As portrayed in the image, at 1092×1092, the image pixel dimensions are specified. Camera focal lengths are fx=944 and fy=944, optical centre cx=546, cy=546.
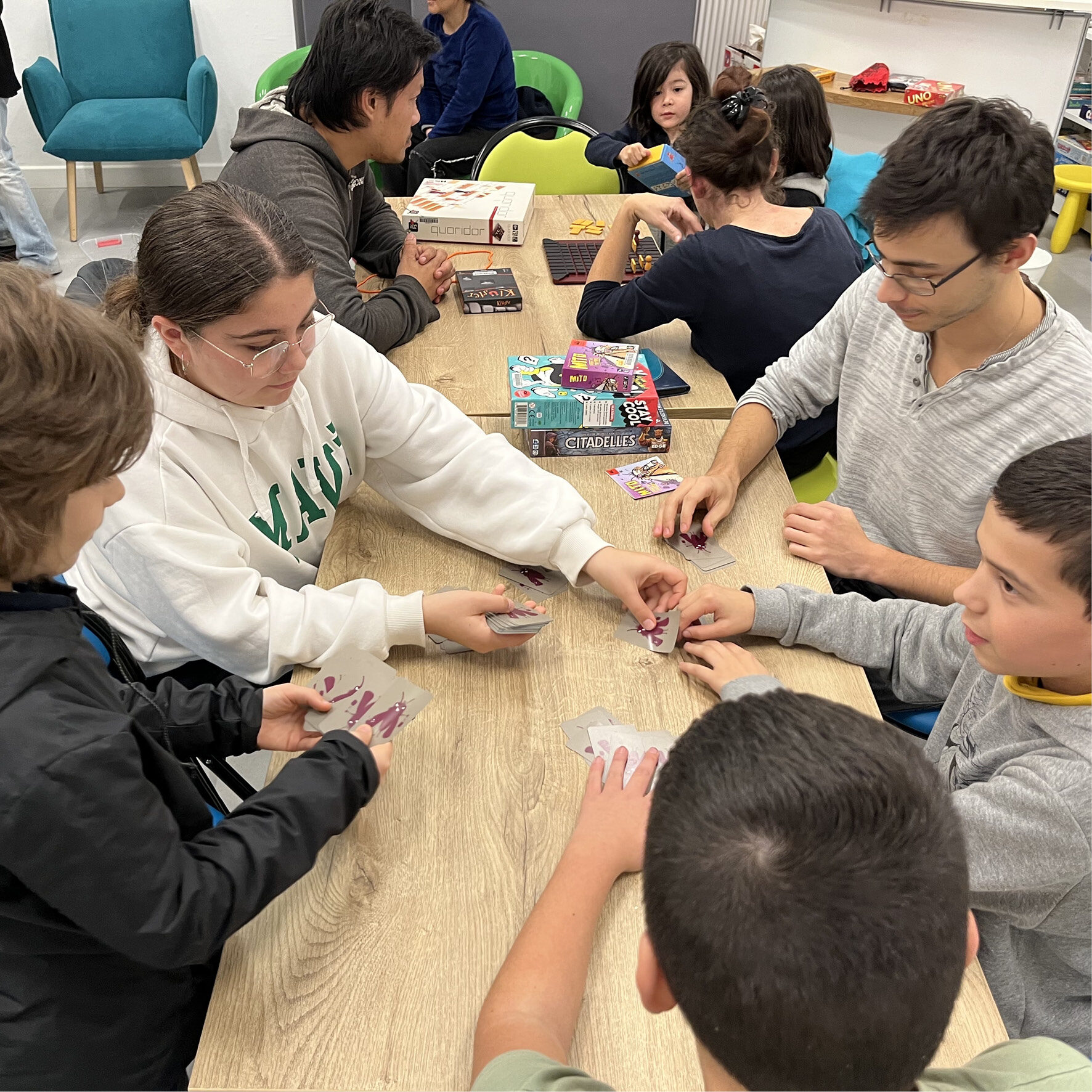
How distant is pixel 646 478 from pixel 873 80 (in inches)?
169

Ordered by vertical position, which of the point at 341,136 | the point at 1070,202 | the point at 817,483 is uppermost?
the point at 341,136

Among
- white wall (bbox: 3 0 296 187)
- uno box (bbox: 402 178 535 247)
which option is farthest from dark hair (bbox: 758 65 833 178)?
white wall (bbox: 3 0 296 187)

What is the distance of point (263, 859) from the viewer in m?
0.99

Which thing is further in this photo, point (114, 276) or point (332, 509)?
point (114, 276)

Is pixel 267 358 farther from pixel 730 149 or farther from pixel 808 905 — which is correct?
pixel 730 149

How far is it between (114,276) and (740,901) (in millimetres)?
1890

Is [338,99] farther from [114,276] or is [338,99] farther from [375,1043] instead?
[375,1043]

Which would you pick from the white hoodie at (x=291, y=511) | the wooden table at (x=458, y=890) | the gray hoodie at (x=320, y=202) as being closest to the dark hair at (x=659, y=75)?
the gray hoodie at (x=320, y=202)

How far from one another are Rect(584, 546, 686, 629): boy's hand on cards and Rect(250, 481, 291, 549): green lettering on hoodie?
1.72 feet

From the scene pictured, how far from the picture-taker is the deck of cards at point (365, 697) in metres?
1.26

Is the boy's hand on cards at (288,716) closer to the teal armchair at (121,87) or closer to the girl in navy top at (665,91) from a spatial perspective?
the girl in navy top at (665,91)

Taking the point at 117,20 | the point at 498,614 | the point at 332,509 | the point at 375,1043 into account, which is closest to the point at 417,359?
the point at 332,509

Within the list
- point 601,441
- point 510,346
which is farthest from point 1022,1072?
point 510,346

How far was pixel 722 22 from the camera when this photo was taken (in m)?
5.57
